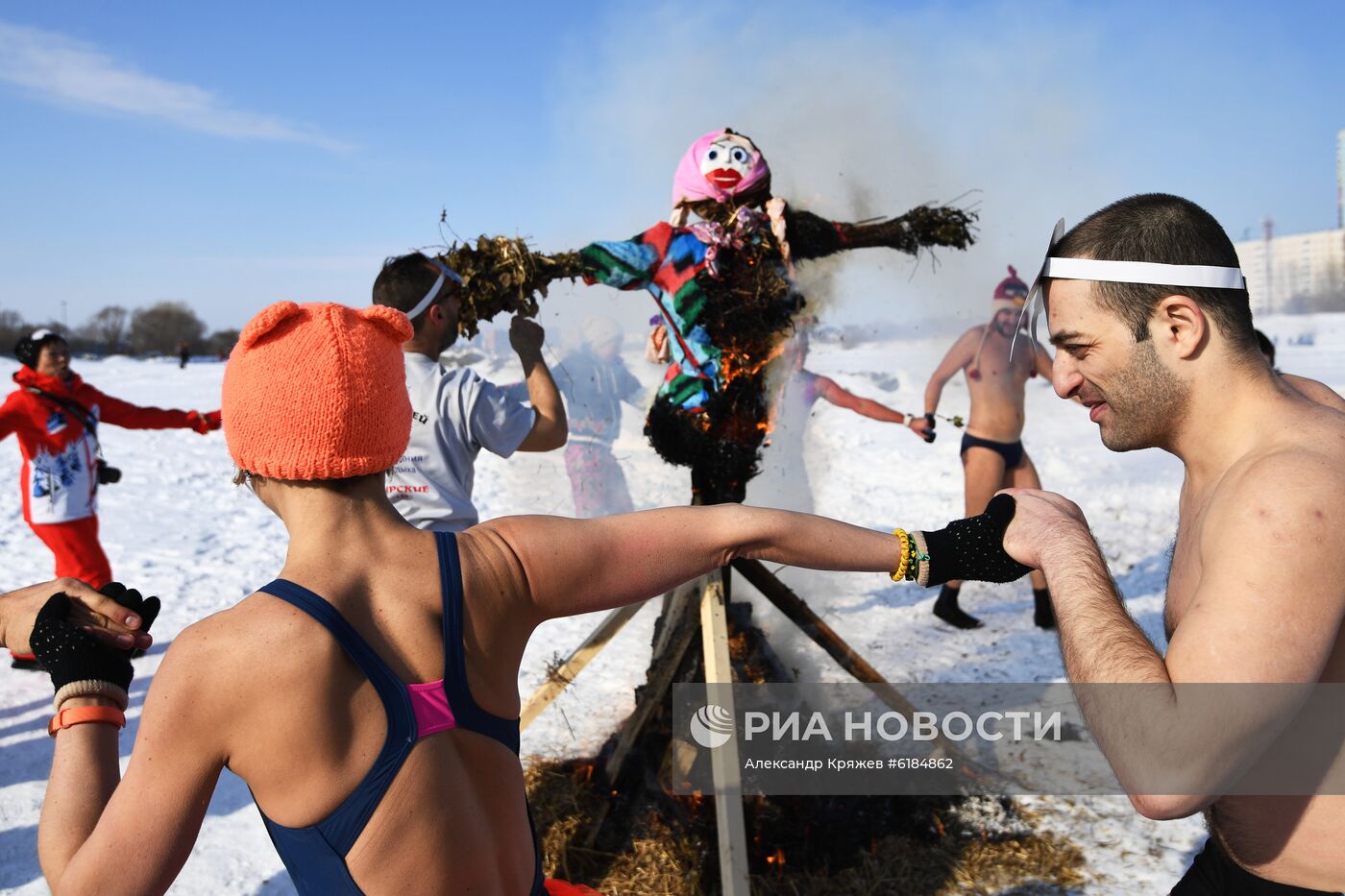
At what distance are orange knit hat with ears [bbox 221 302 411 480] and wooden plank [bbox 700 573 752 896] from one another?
1.99 m

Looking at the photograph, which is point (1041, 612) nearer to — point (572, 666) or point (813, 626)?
point (813, 626)

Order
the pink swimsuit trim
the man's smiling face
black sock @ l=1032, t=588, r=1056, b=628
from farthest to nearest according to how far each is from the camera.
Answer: black sock @ l=1032, t=588, r=1056, b=628 < the man's smiling face < the pink swimsuit trim

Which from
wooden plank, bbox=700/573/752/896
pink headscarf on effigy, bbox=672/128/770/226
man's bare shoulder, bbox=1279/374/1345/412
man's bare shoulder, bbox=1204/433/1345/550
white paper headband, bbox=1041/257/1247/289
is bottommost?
wooden plank, bbox=700/573/752/896

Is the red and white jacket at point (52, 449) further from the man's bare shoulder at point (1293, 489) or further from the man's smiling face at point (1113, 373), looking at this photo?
the man's bare shoulder at point (1293, 489)

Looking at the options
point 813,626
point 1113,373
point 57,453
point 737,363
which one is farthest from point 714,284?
point 57,453

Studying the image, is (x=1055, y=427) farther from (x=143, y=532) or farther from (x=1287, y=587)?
(x=1287, y=587)

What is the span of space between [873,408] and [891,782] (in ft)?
9.07

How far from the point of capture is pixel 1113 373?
1747mm

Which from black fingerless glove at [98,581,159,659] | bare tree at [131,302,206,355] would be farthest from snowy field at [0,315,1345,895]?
bare tree at [131,302,206,355]

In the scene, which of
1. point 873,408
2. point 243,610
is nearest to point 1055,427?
point 873,408

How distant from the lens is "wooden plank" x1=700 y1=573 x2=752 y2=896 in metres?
2.99

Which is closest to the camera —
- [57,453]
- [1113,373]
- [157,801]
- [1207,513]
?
[157,801]

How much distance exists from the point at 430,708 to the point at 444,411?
2121 millimetres

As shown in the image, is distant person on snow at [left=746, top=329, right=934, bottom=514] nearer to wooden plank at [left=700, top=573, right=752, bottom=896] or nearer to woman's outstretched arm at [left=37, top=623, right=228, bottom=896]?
wooden plank at [left=700, top=573, right=752, bottom=896]
